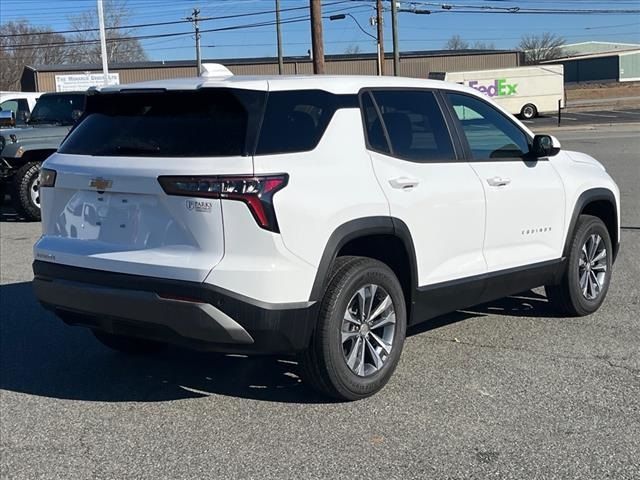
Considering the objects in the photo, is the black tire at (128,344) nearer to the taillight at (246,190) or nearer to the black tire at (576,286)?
the taillight at (246,190)

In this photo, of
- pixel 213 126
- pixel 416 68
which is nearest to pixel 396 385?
pixel 213 126

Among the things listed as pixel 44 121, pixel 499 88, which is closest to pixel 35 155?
pixel 44 121

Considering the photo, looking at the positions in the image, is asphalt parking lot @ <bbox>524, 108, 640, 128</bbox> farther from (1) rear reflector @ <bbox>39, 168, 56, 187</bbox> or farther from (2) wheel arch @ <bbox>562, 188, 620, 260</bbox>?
(1) rear reflector @ <bbox>39, 168, 56, 187</bbox>

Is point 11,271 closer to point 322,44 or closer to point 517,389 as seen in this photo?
point 517,389

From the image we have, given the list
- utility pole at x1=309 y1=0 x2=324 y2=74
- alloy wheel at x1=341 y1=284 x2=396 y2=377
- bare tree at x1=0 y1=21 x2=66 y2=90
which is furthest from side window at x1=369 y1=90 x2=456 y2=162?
bare tree at x1=0 y1=21 x2=66 y2=90

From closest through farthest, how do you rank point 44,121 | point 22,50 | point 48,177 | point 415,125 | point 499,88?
1. point 48,177
2. point 415,125
3. point 44,121
4. point 499,88
5. point 22,50

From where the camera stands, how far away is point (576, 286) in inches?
Answer: 237

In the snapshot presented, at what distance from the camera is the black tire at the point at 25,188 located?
1223cm

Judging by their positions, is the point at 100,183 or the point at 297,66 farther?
the point at 297,66

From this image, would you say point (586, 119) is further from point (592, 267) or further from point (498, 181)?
point (498, 181)

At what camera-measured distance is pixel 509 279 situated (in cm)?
539

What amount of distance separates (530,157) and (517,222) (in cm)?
54

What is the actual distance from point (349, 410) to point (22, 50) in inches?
3339

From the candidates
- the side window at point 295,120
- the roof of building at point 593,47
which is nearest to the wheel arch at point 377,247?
the side window at point 295,120
